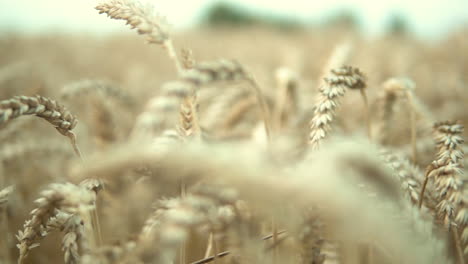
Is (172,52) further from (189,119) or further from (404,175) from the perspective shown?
(404,175)

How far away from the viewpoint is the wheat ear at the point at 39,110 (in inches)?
17.7

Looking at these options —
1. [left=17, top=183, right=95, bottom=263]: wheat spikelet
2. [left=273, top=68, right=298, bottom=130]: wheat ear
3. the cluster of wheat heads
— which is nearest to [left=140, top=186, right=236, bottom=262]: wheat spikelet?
the cluster of wheat heads

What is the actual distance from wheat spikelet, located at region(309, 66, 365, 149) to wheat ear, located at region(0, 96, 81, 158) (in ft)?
1.24

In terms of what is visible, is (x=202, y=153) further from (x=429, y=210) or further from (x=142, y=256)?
(x=429, y=210)

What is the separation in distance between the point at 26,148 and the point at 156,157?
0.83 m

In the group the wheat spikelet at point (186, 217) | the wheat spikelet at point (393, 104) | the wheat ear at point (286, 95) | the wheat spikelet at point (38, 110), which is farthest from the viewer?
the wheat ear at point (286, 95)

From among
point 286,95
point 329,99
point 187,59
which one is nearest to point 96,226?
point 187,59

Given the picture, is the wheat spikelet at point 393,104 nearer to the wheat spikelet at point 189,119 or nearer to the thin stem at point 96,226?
the wheat spikelet at point 189,119

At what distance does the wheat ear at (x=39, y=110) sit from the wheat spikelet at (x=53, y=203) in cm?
10

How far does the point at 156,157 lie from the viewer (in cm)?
37

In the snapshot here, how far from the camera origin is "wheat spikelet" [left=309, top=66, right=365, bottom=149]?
1.90ft

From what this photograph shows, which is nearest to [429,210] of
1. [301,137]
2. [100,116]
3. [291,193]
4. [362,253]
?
[362,253]

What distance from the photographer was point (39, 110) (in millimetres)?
519

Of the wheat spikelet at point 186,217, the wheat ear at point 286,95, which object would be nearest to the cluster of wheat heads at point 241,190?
the wheat spikelet at point 186,217
